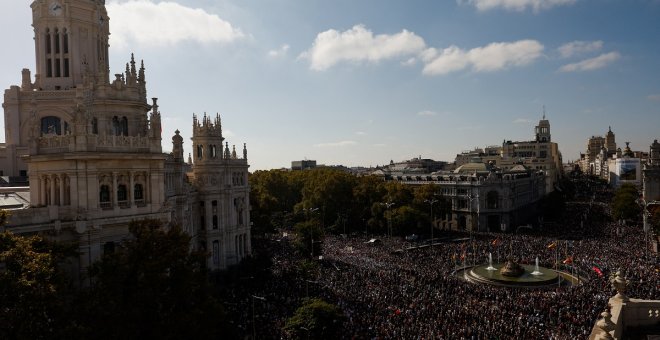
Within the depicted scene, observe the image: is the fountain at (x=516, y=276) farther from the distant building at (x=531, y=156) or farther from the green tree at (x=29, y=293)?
the distant building at (x=531, y=156)

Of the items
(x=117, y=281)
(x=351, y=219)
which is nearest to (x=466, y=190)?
(x=351, y=219)

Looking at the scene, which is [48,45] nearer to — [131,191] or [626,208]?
[131,191]

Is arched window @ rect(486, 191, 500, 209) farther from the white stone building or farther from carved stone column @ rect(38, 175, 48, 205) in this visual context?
carved stone column @ rect(38, 175, 48, 205)

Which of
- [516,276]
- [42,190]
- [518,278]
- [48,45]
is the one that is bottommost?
[518,278]

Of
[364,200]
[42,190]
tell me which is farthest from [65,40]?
[364,200]

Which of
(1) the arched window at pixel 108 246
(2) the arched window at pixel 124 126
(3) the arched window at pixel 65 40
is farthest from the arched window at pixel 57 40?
(1) the arched window at pixel 108 246
